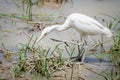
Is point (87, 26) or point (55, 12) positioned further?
point (55, 12)

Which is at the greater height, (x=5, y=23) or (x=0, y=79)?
(x=5, y=23)

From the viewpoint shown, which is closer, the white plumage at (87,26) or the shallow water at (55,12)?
the white plumage at (87,26)

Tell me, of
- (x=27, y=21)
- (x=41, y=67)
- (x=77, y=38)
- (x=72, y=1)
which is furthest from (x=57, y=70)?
(x=72, y=1)

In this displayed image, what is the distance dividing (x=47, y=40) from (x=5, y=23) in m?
0.88

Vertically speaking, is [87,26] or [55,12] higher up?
[55,12]

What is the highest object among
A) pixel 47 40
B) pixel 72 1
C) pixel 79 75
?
pixel 72 1

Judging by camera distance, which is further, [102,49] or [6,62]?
[102,49]

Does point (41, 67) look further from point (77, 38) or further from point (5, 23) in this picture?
point (5, 23)

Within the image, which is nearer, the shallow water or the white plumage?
the white plumage

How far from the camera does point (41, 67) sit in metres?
4.59

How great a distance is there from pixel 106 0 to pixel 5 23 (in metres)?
2.22

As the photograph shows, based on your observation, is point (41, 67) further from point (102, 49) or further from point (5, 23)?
point (5, 23)

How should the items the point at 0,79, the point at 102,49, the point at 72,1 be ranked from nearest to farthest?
the point at 0,79
the point at 102,49
the point at 72,1

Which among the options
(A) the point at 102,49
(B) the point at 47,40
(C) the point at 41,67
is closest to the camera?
(C) the point at 41,67
